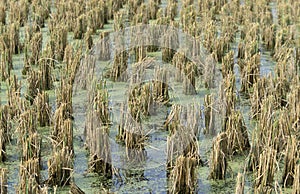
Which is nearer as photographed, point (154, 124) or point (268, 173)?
point (268, 173)

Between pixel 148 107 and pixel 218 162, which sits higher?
pixel 148 107

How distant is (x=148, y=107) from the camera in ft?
A: 14.7

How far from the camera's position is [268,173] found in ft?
11.2

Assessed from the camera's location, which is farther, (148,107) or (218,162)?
(148,107)

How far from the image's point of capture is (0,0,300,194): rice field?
3508mm

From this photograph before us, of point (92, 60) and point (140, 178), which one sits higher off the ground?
point (92, 60)

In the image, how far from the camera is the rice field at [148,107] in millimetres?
3508

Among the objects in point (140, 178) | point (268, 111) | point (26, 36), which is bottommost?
point (140, 178)

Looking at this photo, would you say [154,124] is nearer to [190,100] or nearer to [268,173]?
[190,100]

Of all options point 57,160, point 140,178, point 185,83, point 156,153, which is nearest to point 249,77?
point 185,83

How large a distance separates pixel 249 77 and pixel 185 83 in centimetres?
62

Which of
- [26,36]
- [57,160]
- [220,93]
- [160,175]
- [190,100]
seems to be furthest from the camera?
[26,36]

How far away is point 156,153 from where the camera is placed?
3.89 metres

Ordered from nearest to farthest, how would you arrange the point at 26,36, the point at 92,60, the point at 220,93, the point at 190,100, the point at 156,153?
the point at 156,153
the point at 220,93
the point at 190,100
the point at 92,60
the point at 26,36
